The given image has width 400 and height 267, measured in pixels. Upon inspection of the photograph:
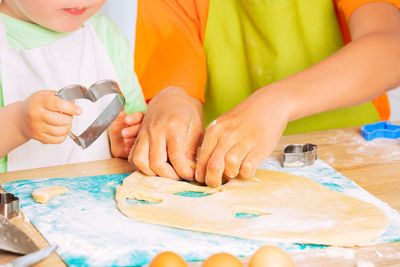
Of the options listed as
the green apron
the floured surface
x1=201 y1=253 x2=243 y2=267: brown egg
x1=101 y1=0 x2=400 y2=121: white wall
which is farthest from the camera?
x1=101 y1=0 x2=400 y2=121: white wall

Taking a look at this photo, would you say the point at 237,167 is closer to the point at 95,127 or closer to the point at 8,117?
the point at 95,127

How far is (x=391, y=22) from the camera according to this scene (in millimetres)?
1128

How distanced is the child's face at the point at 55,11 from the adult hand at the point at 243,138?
15.6 inches

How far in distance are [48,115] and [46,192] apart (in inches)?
5.3

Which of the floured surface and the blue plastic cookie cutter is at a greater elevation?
the blue plastic cookie cutter

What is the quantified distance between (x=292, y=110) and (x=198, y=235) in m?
0.35

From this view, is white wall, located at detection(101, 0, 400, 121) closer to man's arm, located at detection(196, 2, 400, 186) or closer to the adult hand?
man's arm, located at detection(196, 2, 400, 186)

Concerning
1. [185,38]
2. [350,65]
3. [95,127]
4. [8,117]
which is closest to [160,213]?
[95,127]

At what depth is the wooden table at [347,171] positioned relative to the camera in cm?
68

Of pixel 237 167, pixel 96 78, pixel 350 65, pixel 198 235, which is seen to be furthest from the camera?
pixel 96 78

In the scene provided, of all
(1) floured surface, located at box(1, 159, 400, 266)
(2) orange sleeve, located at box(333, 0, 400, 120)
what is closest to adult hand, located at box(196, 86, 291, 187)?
(1) floured surface, located at box(1, 159, 400, 266)

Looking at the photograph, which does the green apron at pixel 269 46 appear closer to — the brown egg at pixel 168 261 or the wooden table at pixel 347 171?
the wooden table at pixel 347 171

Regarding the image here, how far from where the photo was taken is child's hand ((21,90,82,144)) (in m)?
0.90

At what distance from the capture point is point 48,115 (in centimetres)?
91
